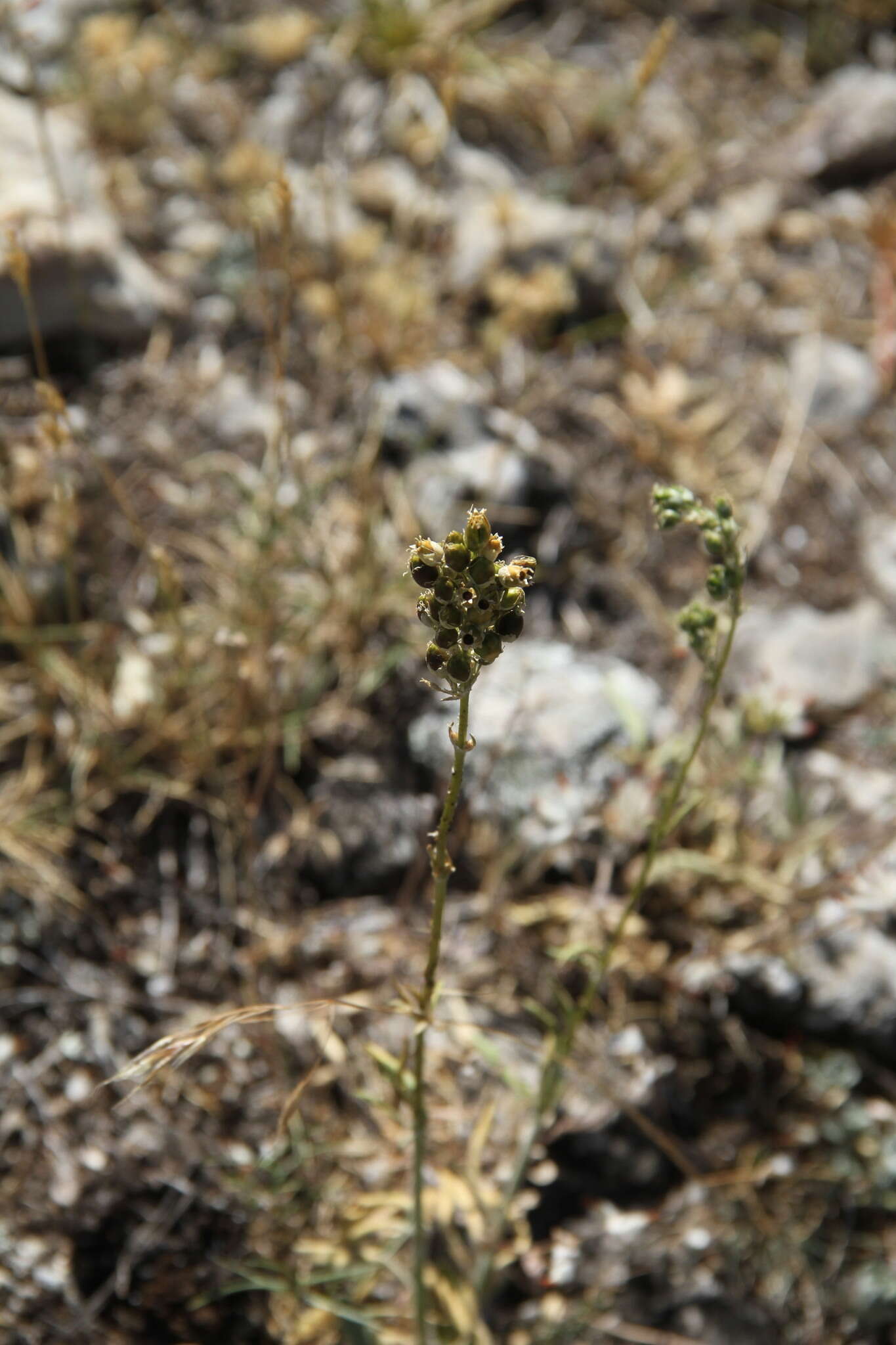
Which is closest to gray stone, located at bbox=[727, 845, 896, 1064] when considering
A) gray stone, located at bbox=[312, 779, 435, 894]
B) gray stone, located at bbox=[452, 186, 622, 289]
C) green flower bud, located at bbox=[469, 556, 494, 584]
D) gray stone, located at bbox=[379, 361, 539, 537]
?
gray stone, located at bbox=[312, 779, 435, 894]

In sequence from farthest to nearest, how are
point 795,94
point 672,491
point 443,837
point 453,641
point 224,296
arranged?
point 795,94 < point 224,296 < point 672,491 < point 443,837 < point 453,641

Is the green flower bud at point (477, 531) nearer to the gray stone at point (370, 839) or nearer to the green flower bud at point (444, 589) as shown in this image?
the green flower bud at point (444, 589)

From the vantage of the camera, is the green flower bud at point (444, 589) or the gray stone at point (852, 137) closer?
the green flower bud at point (444, 589)

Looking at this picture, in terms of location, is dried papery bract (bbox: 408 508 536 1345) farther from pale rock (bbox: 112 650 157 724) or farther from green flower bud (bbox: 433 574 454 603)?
pale rock (bbox: 112 650 157 724)

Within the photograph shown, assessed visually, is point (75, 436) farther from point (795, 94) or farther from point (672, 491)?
point (795, 94)

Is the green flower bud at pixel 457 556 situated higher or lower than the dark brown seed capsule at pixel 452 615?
higher

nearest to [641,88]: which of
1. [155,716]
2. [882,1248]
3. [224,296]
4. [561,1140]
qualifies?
[224,296]

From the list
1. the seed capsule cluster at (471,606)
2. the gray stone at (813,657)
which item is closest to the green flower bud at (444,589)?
the seed capsule cluster at (471,606)
